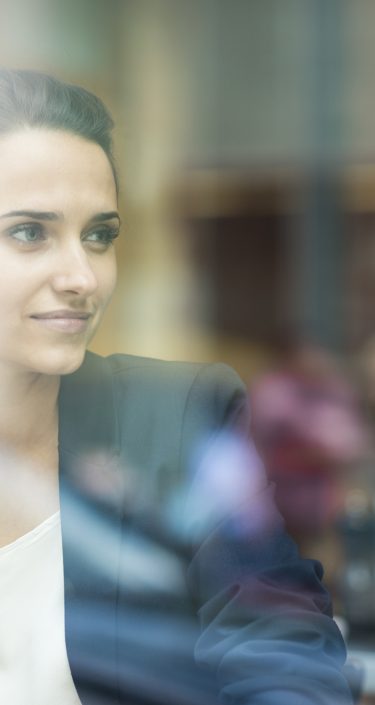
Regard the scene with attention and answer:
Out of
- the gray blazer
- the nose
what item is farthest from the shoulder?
the nose

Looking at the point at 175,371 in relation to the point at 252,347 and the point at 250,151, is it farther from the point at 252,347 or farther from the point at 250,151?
the point at 250,151

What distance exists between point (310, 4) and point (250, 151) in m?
0.61

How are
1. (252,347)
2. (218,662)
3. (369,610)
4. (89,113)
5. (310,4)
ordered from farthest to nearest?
(310,4), (252,347), (369,610), (218,662), (89,113)

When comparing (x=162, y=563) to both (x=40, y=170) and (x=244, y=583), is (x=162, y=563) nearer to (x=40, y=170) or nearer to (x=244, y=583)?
(x=244, y=583)

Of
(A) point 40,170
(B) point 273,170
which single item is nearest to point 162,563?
(A) point 40,170

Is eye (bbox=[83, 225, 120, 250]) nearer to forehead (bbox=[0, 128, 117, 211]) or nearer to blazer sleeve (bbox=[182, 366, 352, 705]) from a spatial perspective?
forehead (bbox=[0, 128, 117, 211])

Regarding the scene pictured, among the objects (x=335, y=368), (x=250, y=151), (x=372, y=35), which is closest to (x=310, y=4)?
(x=372, y=35)

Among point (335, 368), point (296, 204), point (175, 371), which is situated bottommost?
point (335, 368)

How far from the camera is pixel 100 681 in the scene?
129cm

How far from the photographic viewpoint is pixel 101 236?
121cm

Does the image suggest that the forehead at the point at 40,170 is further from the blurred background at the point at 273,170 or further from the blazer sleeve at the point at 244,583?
the blurred background at the point at 273,170

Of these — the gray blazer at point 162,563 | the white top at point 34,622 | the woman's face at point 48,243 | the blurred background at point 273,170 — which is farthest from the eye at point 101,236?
the blurred background at point 273,170

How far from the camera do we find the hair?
116cm

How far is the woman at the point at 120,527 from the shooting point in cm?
124
